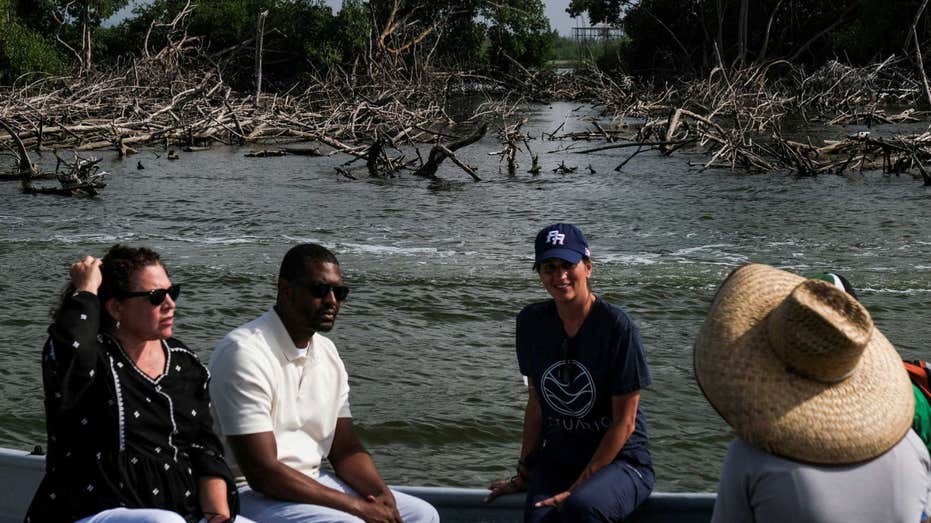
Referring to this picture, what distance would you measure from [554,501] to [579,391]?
443 millimetres

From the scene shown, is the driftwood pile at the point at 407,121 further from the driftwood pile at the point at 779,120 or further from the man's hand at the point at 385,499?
the man's hand at the point at 385,499

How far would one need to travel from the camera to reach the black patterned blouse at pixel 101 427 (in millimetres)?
3709

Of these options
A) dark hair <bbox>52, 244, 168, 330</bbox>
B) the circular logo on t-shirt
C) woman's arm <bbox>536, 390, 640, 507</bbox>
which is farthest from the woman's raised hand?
woman's arm <bbox>536, 390, 640, 507</bbox>

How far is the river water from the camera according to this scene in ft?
29.6

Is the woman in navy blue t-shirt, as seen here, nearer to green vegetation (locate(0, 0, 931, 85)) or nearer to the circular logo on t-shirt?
the circular logo on t-shirt

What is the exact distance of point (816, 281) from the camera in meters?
2.96

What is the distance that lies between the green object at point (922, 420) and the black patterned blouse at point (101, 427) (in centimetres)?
230

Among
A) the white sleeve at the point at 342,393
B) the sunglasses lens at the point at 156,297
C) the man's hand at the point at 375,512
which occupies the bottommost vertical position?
the man's hand at the point at 375,512

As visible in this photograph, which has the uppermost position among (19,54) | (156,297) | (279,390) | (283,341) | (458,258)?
(19,54)

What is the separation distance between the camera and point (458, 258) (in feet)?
50.7

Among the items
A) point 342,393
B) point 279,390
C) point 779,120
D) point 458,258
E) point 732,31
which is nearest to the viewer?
point 279,390

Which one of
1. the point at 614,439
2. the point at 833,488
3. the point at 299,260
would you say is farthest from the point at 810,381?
the point at 299,260

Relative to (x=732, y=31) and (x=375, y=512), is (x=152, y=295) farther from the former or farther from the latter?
(x=732, y=31)

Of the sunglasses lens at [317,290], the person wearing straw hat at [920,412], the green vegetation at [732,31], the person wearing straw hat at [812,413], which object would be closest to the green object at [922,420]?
the person wearing straw hat at [920,412]
